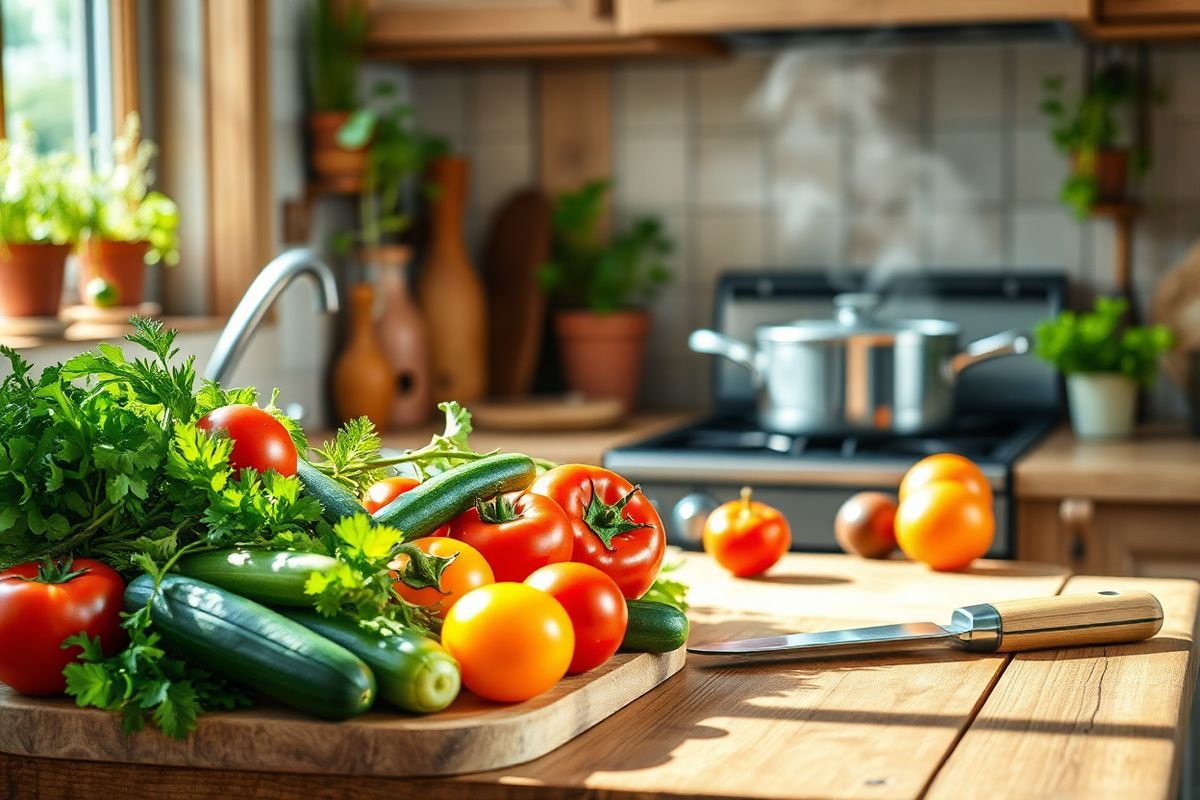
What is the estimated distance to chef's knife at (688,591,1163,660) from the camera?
127 centimetres

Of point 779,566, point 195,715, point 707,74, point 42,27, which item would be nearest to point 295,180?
point 42,27

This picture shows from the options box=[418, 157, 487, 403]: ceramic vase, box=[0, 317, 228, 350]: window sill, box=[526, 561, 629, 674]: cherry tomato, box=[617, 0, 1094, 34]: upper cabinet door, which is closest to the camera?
box=[526, 561, 629, 674]: cherry tomato

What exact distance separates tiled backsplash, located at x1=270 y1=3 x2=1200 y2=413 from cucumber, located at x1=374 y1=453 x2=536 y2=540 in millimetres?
1913

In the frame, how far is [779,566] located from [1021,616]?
41 centimetres

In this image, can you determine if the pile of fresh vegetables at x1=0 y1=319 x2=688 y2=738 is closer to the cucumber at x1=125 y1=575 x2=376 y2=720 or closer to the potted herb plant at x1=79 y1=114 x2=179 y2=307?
the cucumber at x1=125 y1=575 x2=376 y2=720

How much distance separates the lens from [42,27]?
2.35m

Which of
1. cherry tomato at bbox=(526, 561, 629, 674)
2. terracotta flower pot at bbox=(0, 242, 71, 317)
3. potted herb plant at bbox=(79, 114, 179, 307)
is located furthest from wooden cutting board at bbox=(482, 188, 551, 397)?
cherry tomato at bbox=(526, 561, 629, 674)

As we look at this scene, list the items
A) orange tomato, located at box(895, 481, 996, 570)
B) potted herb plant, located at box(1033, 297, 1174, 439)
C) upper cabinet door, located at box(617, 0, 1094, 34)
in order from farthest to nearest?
1. potted herb plant, located at box(1033, 297, 1174, 439)
2. upper cabinet door, located at box(617, 0, 1094, 34)
3. orange tomato, located at box(895, 481, 996, 570)

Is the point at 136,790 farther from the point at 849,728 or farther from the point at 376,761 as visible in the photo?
the point at 849,728

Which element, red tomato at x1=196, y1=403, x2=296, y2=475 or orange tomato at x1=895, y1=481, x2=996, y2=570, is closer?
red tomato at x1=196, y1=403, x2=296, y2=475

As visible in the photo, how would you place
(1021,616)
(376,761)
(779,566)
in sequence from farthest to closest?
(779,566) → (1021,616) → (376,761)

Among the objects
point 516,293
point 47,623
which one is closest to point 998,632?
point 47,623

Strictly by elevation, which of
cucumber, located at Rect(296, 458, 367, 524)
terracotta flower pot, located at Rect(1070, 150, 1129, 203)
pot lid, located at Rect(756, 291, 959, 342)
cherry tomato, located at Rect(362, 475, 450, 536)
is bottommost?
cherry tomato, located at Rect(362, 475, 450, 536)

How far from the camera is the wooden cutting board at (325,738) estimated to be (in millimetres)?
999
